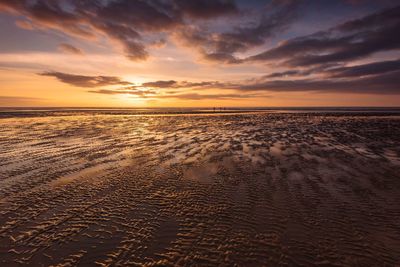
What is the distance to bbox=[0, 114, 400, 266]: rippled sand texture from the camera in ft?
18.8

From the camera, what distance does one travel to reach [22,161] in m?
14.2

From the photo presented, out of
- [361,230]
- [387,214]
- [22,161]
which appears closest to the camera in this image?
[361,230]

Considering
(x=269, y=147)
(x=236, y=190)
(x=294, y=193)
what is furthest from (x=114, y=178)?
(x=269, y=147)

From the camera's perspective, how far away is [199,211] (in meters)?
8.04

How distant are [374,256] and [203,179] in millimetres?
6937

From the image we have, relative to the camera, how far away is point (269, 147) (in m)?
19.2

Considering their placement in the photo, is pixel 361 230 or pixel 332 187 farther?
pixel 332 187

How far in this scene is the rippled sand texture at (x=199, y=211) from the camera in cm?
574

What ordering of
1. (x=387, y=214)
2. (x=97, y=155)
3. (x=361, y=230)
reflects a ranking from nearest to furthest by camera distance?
(x=361, y=230)
(x=387, y=214)
(x=97, y=155)

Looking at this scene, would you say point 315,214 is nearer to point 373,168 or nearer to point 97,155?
point 373,168

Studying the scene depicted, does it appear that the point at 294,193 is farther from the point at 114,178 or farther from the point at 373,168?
the point at 114,178

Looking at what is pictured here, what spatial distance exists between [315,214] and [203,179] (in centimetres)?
503

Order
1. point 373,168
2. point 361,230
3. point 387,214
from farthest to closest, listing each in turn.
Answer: point 373,168 → point 387,214 → point 361,230

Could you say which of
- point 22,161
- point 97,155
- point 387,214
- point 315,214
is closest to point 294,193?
point 315,214
